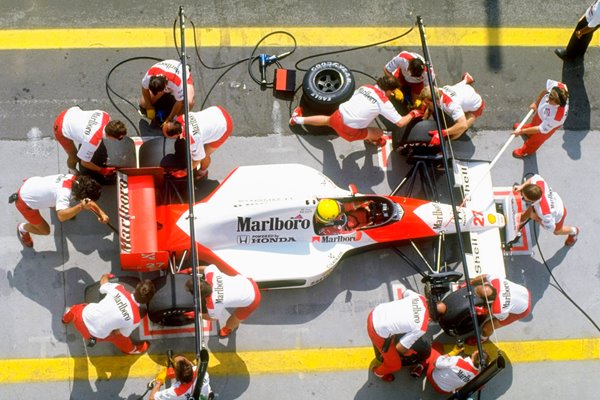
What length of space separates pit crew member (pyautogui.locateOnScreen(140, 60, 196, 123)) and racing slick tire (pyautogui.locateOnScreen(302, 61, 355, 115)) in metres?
1.48

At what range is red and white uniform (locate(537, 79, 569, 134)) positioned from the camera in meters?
8.05

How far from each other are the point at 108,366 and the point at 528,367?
16.4 feet

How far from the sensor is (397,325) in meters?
7.12

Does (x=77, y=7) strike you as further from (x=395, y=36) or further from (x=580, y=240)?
(x=580, y=240)

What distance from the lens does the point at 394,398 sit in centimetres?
788

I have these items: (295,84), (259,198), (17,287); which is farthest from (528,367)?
(17,287)

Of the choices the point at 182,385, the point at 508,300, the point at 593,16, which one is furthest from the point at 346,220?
the point at 593,16

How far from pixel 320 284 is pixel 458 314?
65.7 inches

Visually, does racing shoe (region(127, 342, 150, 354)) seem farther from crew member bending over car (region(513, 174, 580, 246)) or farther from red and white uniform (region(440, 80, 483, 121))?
crew member bending over car (region(513, 174, 580, 246))

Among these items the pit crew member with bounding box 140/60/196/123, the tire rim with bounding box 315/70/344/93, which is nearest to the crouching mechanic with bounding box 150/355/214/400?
the pit crew member with bounding box 140/60/196/123

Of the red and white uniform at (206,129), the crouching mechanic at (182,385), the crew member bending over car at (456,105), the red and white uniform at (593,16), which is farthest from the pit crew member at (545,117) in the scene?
the crouching mechanic at (182,385)

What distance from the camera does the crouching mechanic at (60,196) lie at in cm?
704

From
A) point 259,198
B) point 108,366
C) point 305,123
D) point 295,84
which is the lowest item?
point 108,366

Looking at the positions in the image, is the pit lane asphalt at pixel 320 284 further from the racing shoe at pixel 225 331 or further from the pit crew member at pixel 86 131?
the pit crew member at pixel 86 131
